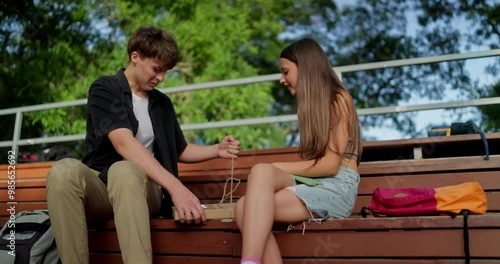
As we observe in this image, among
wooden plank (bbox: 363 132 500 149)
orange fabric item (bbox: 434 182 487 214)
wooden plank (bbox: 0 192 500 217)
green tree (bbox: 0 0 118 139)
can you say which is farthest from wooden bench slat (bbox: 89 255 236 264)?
green tree (bbox: 0 0 118 139)

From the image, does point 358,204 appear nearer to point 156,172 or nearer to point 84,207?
point 156,172

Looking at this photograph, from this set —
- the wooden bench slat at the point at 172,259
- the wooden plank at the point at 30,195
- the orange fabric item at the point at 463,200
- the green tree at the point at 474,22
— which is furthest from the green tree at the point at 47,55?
the orange fabric item at the point at 463,200

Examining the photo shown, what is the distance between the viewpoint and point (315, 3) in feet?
40.6

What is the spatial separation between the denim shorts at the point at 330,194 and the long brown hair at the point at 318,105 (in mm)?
79

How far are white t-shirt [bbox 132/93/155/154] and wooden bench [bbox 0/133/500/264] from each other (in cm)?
36

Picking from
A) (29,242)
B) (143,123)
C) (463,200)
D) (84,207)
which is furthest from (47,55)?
(463,200)

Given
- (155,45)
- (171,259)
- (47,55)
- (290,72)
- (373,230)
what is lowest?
(171,259)

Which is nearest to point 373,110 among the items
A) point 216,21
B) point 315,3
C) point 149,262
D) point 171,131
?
point 171,131

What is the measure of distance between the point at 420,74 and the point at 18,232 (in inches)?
325

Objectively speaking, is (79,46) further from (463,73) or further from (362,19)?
(463,73)

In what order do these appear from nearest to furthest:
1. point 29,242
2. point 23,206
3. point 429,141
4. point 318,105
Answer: point 318,105
point 29,242
point 429,141
point 23,206

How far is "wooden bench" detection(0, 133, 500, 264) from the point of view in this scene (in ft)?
5.98

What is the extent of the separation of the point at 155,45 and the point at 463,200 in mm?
1286

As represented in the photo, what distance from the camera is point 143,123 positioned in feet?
8.27
